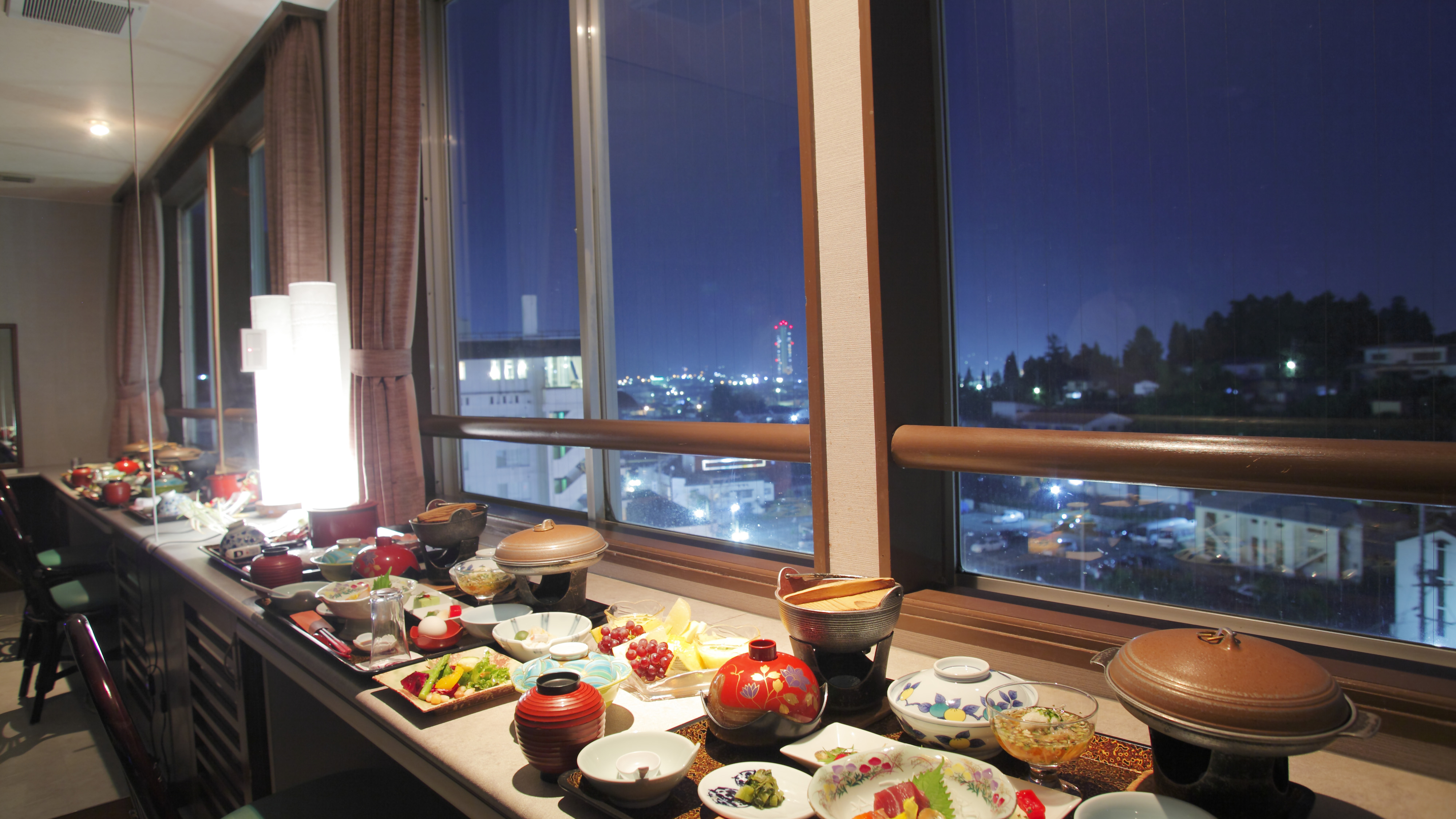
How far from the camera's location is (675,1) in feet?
7.70

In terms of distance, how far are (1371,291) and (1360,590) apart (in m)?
0.43

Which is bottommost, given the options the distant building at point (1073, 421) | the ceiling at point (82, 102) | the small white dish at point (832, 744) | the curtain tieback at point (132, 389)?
the small white dish at point (832, 744)

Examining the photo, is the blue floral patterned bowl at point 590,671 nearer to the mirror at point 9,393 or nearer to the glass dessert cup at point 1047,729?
the glass dessert cup at point 1047,729

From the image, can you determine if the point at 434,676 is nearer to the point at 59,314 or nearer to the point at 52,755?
the point at 59,314

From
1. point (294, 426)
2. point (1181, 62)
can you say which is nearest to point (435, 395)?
point (294, 426)

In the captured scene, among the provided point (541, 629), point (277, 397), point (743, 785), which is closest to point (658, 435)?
point (541, 629)

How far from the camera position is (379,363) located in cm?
305

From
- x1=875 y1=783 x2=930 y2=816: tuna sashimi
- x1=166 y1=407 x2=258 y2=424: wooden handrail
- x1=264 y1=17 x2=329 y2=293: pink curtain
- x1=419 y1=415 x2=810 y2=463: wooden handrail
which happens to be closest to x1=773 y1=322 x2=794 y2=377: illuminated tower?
x1=419 y1=415 x2=810 y2=463: wooden handrail

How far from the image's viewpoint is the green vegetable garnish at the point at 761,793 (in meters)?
0.76

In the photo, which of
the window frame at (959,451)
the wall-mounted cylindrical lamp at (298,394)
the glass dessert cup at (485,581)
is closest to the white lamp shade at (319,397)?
the wall-mounted cylindrical lamp at (298,394)

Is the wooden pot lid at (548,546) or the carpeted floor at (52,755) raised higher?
the wooden pot lid at (548,546)

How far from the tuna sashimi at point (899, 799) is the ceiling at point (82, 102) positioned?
294 cm

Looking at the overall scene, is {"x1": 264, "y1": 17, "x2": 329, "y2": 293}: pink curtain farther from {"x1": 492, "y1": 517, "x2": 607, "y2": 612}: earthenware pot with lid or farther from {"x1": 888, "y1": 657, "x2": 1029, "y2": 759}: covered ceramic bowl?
{"x1": 888, "y1": 657, "x2": 1029, "y2": 759}: covered ceramic bowl

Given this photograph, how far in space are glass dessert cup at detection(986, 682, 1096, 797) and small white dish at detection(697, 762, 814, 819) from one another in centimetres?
22
